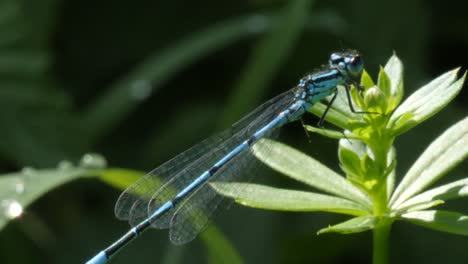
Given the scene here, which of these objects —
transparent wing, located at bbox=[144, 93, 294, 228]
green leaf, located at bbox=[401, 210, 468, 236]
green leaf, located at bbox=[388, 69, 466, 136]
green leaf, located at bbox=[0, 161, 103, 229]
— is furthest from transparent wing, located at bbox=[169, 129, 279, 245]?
green leaf, located at bbox=[401, 210, 468, 236]

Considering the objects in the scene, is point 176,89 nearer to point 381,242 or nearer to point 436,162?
point 436,162

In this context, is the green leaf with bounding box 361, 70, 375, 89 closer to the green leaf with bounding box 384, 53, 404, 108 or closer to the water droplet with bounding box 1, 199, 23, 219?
the green leaf with bounding box 384, 53, 404, 108

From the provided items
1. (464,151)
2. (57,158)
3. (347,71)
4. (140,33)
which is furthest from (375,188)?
(140,33)

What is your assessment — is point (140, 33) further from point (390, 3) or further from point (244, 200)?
point (244, 200)

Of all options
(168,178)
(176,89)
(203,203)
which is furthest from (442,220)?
(176,89)

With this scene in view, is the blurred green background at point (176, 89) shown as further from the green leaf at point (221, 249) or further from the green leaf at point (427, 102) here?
the green leaf at point (427, 102)

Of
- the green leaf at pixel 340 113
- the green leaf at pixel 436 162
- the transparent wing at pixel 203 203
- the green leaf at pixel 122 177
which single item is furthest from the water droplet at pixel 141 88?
the green leaf at pixel 436 162
